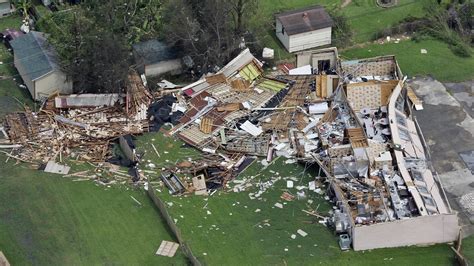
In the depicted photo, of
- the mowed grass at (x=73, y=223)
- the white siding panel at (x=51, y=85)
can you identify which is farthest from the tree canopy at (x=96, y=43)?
the mowed grass at (x=73, y=223)

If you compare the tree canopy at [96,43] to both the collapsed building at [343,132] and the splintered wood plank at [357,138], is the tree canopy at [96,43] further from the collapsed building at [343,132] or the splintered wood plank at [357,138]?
the splintered wood plank at [357,138]

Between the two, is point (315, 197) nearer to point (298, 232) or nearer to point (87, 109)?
point (298, 232)

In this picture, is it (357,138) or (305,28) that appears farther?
(305,28)

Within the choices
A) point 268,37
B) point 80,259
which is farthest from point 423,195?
point 268,37

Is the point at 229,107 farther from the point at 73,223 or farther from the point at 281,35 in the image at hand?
the point at 73,223

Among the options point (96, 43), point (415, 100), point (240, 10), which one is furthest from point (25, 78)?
point (415, 100)

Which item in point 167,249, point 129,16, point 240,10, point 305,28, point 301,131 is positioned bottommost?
point 167,249

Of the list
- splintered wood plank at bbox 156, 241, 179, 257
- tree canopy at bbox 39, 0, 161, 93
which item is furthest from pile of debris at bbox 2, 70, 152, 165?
splintered wood plank at bbox 156, 241, 179, 257
